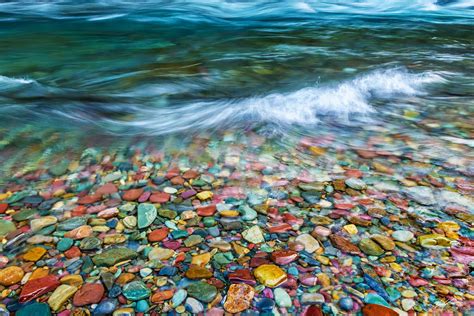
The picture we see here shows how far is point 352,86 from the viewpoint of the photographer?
19.5 ft

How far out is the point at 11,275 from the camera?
2.36 m

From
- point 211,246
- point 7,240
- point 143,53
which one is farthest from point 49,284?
point 143,53

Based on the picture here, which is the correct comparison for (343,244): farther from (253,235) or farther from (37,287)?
(37,287)

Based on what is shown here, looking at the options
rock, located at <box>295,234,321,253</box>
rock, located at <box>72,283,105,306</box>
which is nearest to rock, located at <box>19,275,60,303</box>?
rock, located at <box>72,283,105,306</box>

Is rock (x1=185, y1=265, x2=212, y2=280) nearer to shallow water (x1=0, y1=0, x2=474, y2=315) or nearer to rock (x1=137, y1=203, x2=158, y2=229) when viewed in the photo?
shallow water (x1=0, y1=0, x2=474, y2=315)

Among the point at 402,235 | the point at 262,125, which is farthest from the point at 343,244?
the point at 262,125

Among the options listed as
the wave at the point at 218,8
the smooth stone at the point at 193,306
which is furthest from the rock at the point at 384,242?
the wave at the point at 218,8

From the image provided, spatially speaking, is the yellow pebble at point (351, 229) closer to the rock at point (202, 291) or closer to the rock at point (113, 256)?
the rock at point (202, 291)

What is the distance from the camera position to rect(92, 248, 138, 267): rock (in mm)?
2439

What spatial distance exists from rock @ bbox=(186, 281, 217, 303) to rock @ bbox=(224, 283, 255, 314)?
86mm

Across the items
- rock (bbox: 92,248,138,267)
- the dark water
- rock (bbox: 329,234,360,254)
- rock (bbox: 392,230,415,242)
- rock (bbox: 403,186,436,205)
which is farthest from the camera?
the dark water

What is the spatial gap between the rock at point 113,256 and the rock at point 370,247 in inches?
55.7

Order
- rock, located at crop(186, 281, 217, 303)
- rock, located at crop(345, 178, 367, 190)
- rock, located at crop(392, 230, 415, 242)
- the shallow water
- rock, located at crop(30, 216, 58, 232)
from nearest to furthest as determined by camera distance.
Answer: rock, located at crop(186, 281, 217, 303) → rock, located at crop(392, 230, 415, 242) → rock, located at crop(30, 216, 58, 232) → the shallow water → rock, located at crop(345, 178, 367, 190)

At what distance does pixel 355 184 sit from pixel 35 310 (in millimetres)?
2393
